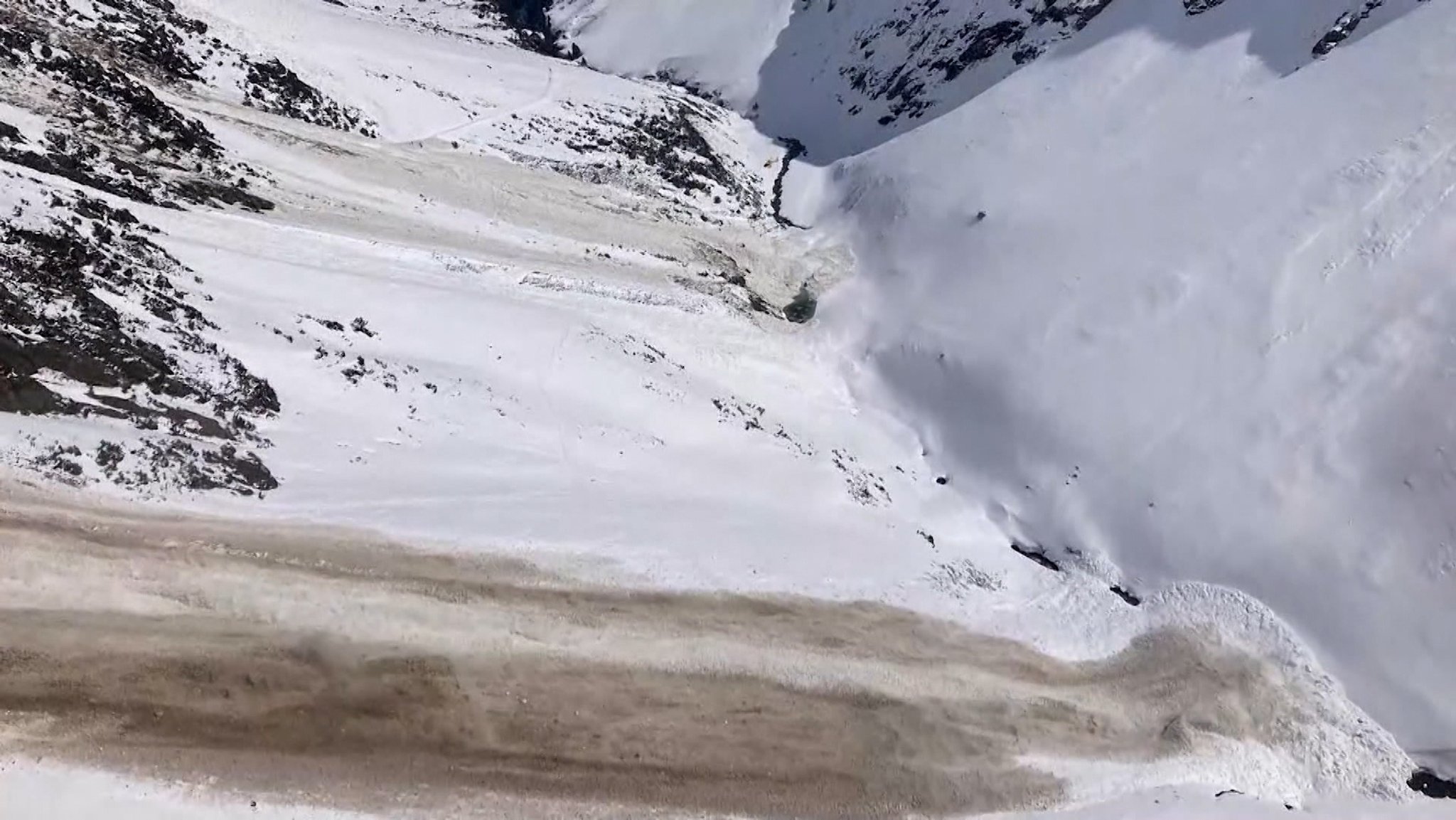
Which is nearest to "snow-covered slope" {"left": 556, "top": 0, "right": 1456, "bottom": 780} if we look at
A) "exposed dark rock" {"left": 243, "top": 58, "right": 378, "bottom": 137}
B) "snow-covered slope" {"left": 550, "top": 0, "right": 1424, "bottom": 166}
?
"snow-covered slope" {"left": 550, "top": 0, "right": 1424, "bottom": 166}

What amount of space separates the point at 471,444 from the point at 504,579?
4.06 meters

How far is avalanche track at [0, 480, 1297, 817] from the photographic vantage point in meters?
14.5

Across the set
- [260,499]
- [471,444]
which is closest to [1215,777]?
[471,444]

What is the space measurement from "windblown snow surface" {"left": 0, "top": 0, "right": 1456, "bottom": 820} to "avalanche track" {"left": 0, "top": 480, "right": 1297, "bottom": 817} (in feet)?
0.23

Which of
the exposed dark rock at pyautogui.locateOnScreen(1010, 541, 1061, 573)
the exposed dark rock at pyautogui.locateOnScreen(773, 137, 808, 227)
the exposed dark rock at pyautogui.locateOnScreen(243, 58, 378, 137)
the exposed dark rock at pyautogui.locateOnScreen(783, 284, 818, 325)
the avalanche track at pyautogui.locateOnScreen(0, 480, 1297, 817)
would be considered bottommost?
the avalanche track at pyautogui.locateOnScreen(0, 480, 1297, 817)

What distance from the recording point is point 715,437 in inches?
962

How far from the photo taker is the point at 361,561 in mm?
17203

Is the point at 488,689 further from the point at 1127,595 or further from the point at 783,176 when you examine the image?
the point at 783,176

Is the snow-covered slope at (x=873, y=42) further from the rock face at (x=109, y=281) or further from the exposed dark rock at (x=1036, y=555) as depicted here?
the rock face at (x=109, y=281)

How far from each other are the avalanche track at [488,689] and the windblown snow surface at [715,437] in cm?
7

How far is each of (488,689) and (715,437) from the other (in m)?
9.90

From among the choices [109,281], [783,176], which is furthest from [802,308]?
[109,281]

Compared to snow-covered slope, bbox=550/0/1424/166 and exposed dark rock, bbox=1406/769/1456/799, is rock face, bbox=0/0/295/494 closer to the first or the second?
exposed dark rock, bbox=1406/769/1456/799

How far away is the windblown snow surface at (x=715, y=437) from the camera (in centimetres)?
1579
